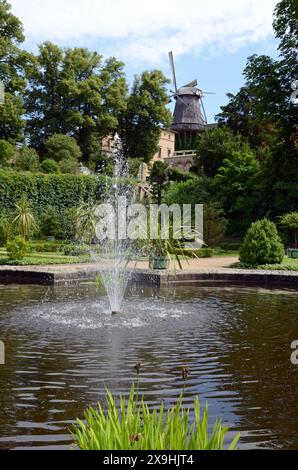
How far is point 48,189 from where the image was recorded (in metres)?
30.0

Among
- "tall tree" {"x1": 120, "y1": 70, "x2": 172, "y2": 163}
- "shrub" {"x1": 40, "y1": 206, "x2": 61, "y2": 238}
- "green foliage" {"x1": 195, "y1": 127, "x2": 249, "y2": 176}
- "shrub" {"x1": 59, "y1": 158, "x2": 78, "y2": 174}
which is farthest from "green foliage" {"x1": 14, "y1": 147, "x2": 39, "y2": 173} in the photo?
"tall tree" {"x1": 120, "y1": 70, "x2": 172, "y2": 163}

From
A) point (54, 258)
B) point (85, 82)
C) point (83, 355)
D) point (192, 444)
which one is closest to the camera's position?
point (192, 444)

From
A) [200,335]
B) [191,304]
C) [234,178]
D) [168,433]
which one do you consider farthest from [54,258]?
[168,433]

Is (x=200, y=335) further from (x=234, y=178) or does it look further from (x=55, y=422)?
(x=234, y=178)

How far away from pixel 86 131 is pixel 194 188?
17399 millimetres

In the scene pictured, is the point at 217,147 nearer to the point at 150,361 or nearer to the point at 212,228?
the point at 212,228

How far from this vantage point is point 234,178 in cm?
3102

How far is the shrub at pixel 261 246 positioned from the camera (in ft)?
58.7

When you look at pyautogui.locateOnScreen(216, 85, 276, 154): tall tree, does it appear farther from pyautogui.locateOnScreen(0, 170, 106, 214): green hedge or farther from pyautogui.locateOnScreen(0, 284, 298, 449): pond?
pyautogui.locateOnScreen(0, 284, 298, 449): pond

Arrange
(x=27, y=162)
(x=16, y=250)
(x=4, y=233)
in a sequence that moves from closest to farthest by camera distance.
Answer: (x=16, y=250) → (x=4, y=233) → (x=27, y=162)

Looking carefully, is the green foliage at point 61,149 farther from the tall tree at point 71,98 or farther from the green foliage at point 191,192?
the green foliage at point 191,192

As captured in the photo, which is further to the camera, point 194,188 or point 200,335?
point 194,188

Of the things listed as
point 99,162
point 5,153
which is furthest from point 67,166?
point 99,162

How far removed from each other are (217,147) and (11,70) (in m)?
14.9
